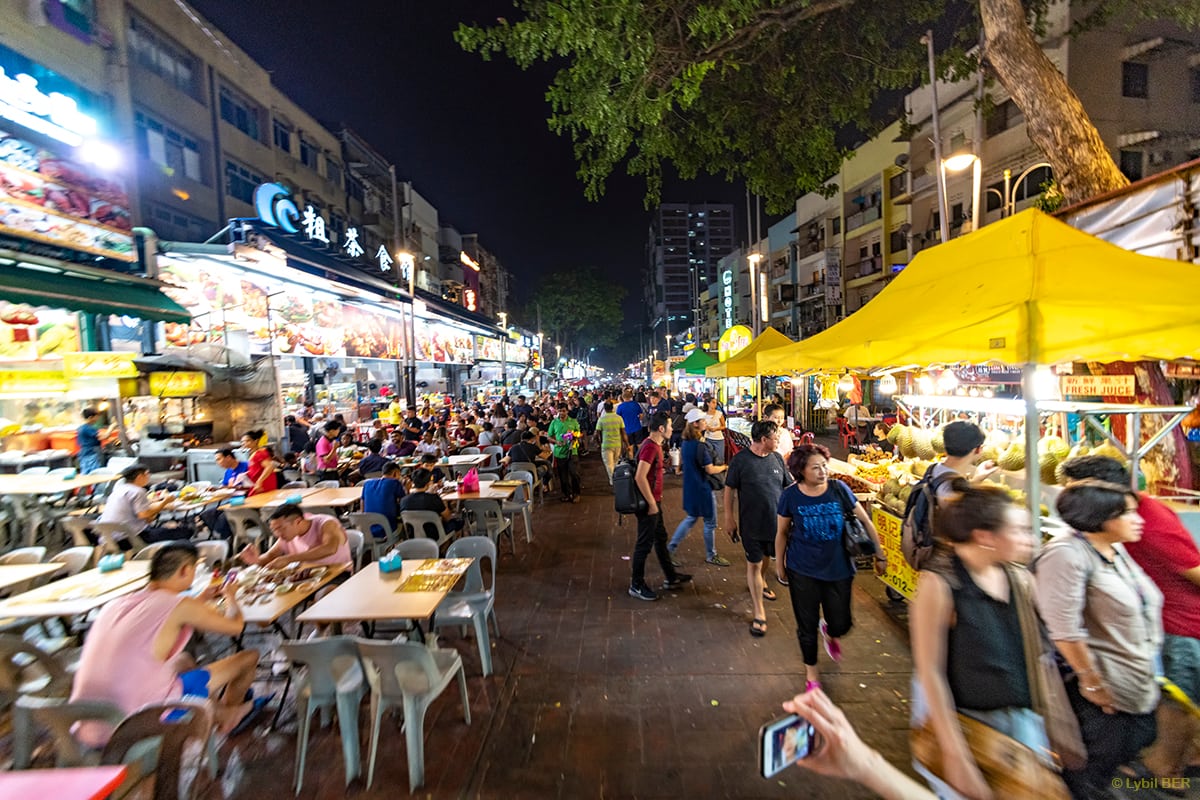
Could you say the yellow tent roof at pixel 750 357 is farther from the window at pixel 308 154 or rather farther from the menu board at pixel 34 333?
the window at pixel 308 154

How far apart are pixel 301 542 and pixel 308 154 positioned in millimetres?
27652

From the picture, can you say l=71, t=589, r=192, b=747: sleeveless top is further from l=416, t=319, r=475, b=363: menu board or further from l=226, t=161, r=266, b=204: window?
l=226, t=161, r=266, b=204: window

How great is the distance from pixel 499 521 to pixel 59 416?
9.12 m

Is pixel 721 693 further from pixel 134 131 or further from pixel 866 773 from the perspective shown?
pixel 134 131

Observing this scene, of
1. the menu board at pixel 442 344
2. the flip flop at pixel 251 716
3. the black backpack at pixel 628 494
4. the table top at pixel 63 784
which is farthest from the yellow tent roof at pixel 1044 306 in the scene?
the menu board at pixel 442 344

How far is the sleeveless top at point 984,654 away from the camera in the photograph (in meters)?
1.98

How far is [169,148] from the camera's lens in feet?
54.6

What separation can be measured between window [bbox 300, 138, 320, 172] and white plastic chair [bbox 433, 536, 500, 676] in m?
26.8

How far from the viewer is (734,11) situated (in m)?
7.04

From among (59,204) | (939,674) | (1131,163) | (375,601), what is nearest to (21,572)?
(375,601)

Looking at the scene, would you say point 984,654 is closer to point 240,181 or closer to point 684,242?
point 240,181

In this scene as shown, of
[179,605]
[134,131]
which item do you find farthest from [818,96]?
[134,131]

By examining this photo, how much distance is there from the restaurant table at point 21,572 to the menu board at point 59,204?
563 centimetres

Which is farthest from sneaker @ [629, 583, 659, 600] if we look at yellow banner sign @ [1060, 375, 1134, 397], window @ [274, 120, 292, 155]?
window @ [274, 120, 292, 155]
